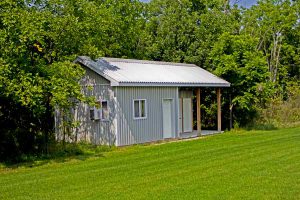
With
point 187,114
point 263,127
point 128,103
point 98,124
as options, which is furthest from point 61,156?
point 263,127

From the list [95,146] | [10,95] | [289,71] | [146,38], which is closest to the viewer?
[10,95]

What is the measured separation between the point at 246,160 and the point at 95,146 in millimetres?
7234

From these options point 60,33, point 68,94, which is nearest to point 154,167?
point 68,94

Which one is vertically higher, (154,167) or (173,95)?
(173,95)

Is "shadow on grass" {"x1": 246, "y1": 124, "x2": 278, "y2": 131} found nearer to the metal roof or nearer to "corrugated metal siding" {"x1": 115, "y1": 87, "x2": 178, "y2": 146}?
the metal roof

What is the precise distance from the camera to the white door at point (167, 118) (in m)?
20.9

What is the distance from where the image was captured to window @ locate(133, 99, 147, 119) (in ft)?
63.1

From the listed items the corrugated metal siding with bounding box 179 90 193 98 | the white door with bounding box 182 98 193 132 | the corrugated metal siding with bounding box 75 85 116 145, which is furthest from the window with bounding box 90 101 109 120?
the white door with bounding box 182 98 193 132

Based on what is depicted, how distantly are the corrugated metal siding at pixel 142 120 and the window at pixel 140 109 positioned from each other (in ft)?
0.54

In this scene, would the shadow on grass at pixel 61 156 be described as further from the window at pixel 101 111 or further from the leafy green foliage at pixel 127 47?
the window at pixel 101 111

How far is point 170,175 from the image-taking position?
11.4 metres

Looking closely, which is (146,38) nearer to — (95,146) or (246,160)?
(95,146)

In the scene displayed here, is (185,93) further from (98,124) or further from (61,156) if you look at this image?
(61,156)

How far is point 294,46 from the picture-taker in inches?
1777
